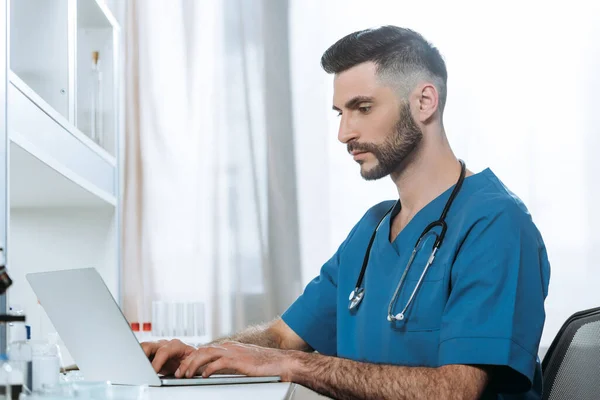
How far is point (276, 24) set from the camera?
2.62 metres

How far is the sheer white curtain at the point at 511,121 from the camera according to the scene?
2496 mm

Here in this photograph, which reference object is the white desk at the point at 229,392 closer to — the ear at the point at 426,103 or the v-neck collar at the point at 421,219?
the v-neck collar at the point at 421,219

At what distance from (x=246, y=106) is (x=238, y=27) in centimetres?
28

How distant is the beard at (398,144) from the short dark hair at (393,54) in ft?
0.26

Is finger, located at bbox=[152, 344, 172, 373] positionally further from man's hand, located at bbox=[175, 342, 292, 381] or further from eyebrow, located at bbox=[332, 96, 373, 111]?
eyebrow, located at bbox=[332, 96, 373, 111]

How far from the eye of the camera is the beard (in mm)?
1441

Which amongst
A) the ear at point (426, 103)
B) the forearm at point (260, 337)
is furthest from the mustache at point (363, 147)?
the forearm at point (260, 337)

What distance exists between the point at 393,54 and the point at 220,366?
Answer: 0.72m

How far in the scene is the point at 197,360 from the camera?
1083 mm

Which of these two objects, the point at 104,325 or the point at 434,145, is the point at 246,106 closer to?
the point at 434,145

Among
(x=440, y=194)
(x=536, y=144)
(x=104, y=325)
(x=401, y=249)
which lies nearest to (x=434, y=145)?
(x=440, y=194)

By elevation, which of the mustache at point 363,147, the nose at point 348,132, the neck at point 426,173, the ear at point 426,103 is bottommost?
the neck at point 426,173

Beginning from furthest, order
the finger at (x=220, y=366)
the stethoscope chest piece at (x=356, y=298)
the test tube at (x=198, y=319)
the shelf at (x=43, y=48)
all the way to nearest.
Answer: the test tube at (x=198, y=319) → the shelf at (x=43, y=48) → the stethoscope chest piece at (x=356, y=298) → the finger at (x=220, y=366)

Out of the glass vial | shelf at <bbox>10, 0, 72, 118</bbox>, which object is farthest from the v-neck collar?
the glass vial
